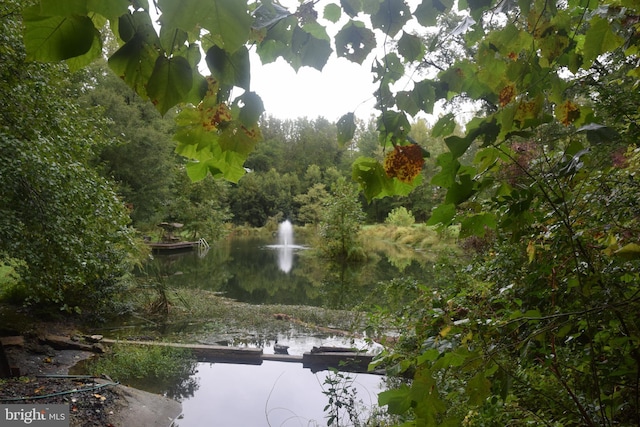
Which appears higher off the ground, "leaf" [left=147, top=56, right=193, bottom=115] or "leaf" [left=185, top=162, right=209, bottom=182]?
"leaf" [left=185, top=162, right=209, bottom=182]

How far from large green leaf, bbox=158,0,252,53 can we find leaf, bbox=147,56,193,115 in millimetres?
173

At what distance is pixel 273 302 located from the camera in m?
9.20

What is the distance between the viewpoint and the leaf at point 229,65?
0.56 metres

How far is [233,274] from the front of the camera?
489 inches

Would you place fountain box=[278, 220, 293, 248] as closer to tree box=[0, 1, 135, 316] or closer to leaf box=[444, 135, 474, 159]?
tree box=[0, 1, 135, 316]

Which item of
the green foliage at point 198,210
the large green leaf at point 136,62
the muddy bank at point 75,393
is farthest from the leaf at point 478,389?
the green foliage at point 198,210

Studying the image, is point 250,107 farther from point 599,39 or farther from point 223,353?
point 223,353

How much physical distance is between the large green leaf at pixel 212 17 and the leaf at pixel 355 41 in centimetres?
39

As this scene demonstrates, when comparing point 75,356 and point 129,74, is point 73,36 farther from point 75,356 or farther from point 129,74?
point 75,356

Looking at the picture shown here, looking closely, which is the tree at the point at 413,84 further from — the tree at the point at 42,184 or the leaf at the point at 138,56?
the tree at the point at 42,184

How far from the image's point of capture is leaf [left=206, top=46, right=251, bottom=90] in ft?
1.83

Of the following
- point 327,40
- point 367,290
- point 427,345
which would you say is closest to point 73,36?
point 327,40

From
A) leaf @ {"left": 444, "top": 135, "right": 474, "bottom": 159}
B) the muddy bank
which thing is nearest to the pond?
the muddy bank

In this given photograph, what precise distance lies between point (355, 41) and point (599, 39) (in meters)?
0.44
